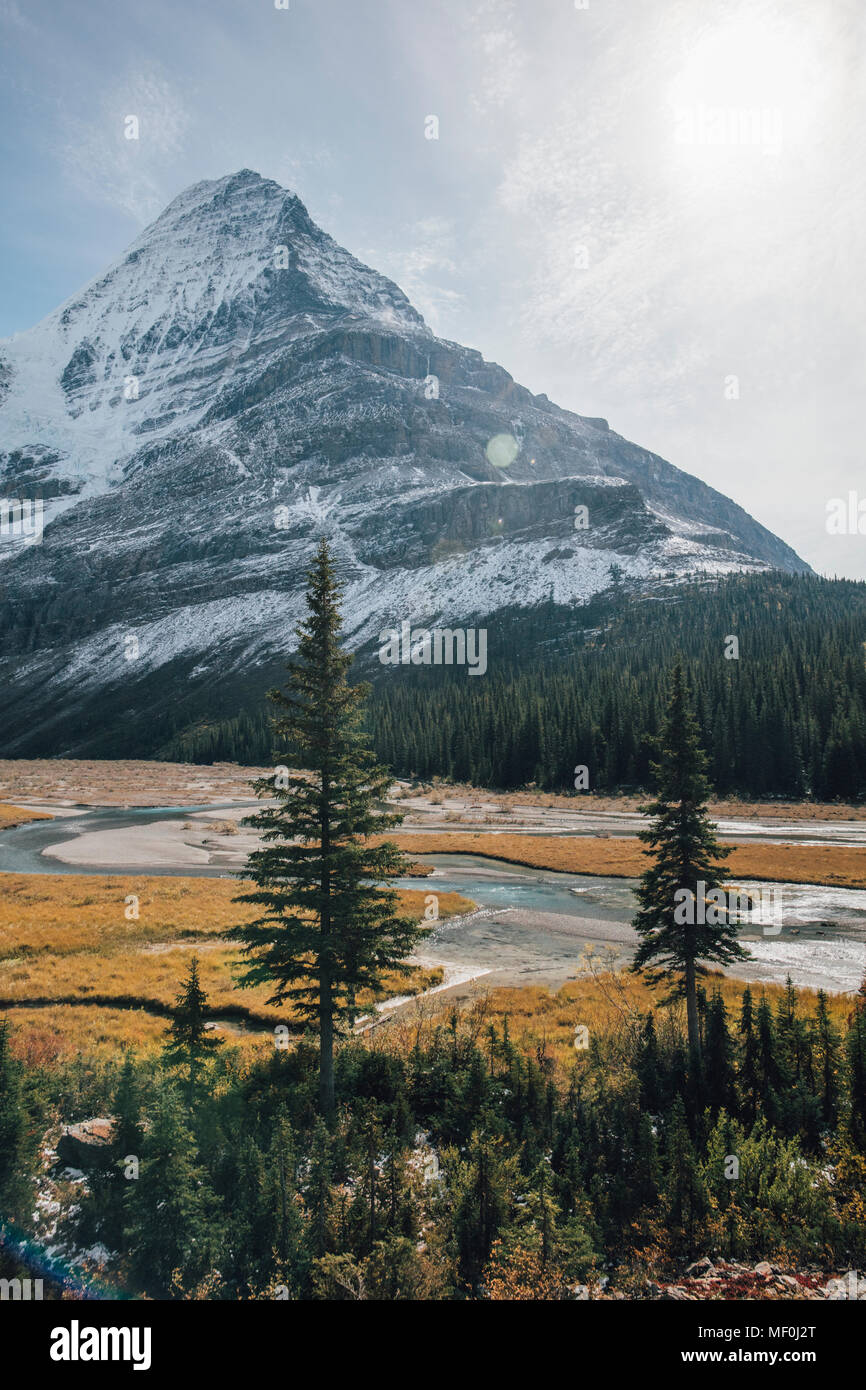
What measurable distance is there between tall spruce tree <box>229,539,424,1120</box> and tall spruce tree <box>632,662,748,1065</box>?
20.1ft

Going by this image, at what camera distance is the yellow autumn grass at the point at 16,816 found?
70.9 metres

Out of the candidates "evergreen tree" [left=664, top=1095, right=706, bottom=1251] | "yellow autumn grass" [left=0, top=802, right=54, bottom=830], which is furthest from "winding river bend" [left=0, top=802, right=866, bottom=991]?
"yellow autumn grass" [left=0, top=802, right=54, bottom=830]

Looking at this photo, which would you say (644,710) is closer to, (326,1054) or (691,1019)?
(691,1019)

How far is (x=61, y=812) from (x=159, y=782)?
4034cm

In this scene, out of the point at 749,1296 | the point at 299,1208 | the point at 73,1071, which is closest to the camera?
the point at 749,1296

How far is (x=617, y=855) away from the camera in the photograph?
50156 mm

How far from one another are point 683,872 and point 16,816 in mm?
83561

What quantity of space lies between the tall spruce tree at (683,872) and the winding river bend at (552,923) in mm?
4436

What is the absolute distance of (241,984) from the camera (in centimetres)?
1229

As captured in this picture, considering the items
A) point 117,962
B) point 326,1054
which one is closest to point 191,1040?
point 326,1054

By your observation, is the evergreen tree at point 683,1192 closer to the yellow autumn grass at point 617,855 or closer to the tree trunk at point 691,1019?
the tree trunk at point 691,1019

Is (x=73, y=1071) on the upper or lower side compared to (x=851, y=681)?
lower
